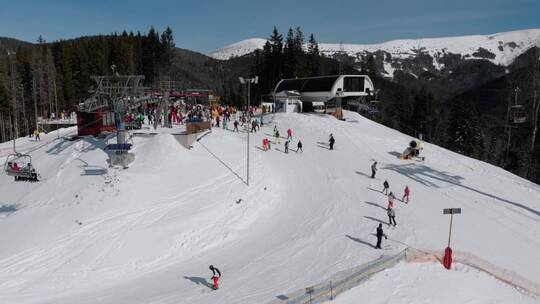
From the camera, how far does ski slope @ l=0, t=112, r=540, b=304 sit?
17297 millimetres

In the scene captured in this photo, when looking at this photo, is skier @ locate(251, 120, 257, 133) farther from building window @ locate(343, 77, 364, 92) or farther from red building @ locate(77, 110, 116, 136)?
building window @ locate(343, 77, 364, 92)

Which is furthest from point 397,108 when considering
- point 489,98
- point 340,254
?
point 489,98

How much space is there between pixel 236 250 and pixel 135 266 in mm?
4883

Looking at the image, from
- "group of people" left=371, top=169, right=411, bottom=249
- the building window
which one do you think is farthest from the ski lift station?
"group of people" left=371, top=169, right=411, bottom=249

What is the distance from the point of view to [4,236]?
20.3 m

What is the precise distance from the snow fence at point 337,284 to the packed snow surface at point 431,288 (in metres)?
0.22

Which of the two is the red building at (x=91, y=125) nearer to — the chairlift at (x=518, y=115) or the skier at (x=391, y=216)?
the skier at (x=391, y=216)

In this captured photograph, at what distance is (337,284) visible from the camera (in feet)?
46.8

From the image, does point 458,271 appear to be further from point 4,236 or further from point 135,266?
point 4,236

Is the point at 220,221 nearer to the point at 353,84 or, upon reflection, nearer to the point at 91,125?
the point at 91,125

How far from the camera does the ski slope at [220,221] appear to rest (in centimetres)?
1730

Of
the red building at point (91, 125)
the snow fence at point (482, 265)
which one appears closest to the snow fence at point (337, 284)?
the snow fence at point (482, 265)

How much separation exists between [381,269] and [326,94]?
4021 centimetres

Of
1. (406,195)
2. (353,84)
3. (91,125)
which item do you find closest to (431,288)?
(406,195)
